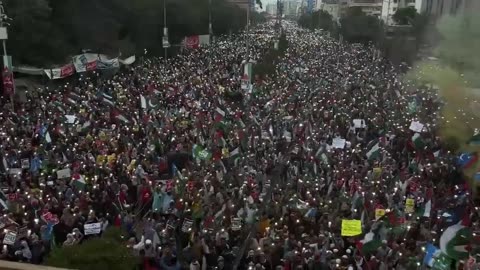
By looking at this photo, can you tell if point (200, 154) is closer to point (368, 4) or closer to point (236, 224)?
point (236, 224)

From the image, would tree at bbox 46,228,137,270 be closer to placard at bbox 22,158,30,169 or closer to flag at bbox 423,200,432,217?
flag at bbox 423,200,432,217

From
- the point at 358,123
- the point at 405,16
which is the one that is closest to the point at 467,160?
the point at 358,123

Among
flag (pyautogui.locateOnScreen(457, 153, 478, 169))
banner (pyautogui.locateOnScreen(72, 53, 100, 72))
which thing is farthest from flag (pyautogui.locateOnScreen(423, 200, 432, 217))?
banner (pyautogui.locateOnScreen(72, 53, 100, 72))

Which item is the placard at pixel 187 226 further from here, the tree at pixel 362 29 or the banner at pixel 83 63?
the tree at pixel 362 29

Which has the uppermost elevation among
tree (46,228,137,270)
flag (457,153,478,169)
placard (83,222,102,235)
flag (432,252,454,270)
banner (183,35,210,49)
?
tree (46,228,137,270)

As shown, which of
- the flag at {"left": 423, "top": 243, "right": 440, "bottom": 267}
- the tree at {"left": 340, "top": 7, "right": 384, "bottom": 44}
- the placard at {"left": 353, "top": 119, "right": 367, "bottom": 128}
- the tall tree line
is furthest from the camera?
the tree at {"left": 340, "top": 7, "right": 384, "bottom": 44}

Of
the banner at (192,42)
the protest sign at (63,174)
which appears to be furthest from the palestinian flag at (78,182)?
the banner at (192,42)
